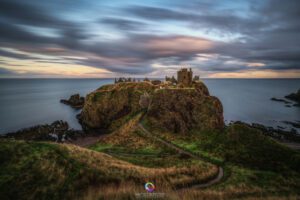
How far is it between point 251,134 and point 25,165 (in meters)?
46.3

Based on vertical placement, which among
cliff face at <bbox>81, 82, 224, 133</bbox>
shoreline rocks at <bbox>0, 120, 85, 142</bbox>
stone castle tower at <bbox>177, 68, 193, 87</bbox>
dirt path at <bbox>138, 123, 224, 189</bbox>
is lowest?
shoreline rocks at <bbox>0, 120, 85, 142</bbox>

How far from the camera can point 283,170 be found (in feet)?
97.1

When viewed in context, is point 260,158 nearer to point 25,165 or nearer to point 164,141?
point 164,141

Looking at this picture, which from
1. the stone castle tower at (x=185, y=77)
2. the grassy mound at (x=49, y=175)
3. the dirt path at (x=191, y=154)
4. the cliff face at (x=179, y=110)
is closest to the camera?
the grassy mound at (x=49, y=175)

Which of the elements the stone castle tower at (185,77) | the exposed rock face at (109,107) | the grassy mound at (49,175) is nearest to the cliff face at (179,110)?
the exposed rock face at (109,107)

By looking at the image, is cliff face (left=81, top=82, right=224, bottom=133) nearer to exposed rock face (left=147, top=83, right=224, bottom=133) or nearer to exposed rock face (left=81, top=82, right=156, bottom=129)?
exposed rock face (left=147, top=83, right=224, bottom=133)

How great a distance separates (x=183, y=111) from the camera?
58688mm

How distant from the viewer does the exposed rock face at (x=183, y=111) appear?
54931mm

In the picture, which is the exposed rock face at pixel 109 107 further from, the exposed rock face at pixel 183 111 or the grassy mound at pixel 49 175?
the grassy mound at pixel 49 175

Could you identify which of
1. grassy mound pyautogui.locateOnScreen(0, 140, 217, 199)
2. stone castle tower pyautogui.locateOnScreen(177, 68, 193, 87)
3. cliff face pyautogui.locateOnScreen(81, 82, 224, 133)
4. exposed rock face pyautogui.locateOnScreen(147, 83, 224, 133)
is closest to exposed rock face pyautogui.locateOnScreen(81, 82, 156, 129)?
cliff face pyautogui.locateOnScreen(81, 82, 224, 133)

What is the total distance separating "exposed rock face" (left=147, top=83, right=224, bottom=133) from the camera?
2163 inches

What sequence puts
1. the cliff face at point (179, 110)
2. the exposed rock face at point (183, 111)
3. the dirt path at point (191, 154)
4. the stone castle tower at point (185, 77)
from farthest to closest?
1. the stone castle tower at point (185, 77)
2. the cliff face at point (179, 110)
3. the exposed rock face at point (183, 111)
4. the dirt path at point (191, 154)

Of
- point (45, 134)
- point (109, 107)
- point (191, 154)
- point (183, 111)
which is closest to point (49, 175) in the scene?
point (191, 154)

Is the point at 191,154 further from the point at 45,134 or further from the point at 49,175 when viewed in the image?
the point at 45,134
